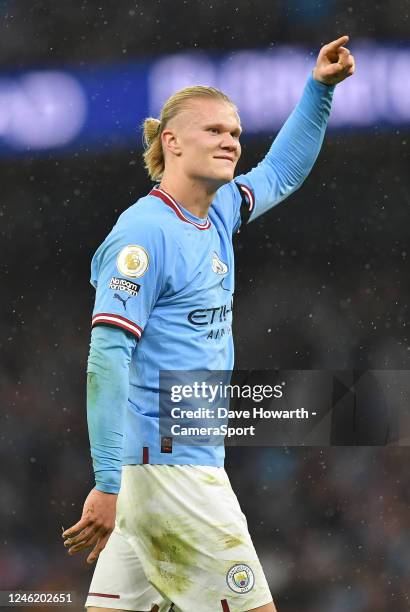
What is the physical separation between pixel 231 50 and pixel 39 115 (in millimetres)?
971

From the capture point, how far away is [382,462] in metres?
5.38

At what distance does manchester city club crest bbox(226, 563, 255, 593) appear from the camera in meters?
2.80

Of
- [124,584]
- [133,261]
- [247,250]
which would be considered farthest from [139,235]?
[247,250]

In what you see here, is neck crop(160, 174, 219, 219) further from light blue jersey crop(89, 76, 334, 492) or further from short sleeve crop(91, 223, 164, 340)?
short sleeve crop(91, 223, 164, 340)

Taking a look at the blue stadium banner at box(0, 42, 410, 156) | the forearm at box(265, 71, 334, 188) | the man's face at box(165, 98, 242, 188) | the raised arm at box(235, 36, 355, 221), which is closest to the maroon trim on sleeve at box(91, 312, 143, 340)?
the man's face at box(165, 98, 242, 188)

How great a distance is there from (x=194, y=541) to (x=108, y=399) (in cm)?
46

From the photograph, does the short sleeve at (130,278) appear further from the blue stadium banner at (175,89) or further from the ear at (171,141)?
the blue stadium banner at (175,89)

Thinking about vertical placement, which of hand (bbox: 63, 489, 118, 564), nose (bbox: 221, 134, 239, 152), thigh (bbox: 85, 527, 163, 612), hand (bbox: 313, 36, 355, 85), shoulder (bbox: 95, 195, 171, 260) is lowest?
thigh (bbox: 85, 527, 163, 612)

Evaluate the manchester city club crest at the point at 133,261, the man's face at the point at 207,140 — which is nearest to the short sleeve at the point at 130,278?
Answer: the manchester city club crest at the point at 133,261

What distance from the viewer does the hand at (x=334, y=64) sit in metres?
3.16

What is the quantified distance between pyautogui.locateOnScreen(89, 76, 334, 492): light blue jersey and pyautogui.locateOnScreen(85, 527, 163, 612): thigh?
25 cm

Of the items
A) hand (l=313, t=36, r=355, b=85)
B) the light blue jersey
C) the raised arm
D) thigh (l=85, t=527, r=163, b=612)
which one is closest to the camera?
the light blue jersey

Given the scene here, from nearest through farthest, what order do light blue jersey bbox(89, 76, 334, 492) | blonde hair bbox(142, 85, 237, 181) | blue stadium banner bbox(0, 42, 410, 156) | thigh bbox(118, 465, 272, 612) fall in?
light blue jersey bbox(89, 76, 334, 492)
thigh bbox(118, 465, 272, 612)
blonde hair bbox(142, 85, 237, 181)
blue stadium banner bbox(0, 42, 410, 156)

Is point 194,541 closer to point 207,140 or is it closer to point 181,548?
point 181,548
